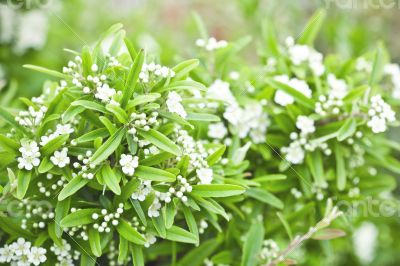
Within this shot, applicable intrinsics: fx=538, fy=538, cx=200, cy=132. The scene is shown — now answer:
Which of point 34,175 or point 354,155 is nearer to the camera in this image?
point 34,175

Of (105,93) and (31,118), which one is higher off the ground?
(105,93)

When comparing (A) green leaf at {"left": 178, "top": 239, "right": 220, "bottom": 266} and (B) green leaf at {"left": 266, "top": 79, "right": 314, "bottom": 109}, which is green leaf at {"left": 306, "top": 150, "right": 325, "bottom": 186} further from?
(A) green leaf at {"left": 178, "top": 239, "right": 220, "bottom": 266}

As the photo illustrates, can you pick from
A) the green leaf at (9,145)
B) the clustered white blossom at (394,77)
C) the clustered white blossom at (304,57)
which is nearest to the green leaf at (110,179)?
the green leaf at (9,145)

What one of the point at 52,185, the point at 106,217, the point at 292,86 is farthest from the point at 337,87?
the point at 52,185

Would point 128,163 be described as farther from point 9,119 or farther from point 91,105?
point 9,119

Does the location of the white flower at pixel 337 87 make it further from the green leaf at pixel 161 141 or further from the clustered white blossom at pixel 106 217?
the clustered white blossom at pixel 106 217

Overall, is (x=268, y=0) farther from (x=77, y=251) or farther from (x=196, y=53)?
(x=77, y=251)

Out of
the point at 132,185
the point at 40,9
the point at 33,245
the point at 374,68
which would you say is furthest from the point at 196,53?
the point at 40,9
